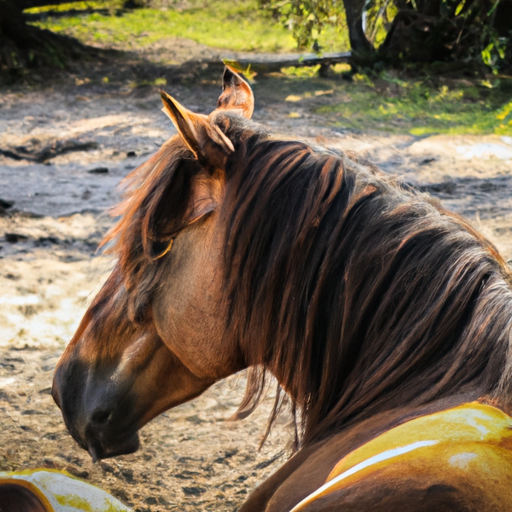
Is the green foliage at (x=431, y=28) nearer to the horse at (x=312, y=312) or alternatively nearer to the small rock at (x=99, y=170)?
the small rock at (x=99, y=170)

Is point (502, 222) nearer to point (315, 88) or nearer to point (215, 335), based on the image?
point (215, 335)

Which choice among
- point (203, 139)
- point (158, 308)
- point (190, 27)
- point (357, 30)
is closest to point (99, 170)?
point (158, 308)

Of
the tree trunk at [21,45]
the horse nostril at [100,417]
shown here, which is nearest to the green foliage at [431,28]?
the tree trunk at [21,45]

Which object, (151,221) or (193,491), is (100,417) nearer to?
(151,221)

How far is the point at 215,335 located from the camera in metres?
1.43

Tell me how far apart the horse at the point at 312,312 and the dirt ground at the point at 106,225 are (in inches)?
9.4

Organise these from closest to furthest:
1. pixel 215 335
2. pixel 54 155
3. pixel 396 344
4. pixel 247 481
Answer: pixel 396 344 < pixel 215 335 < pixel 247 481 < pixel 54 155

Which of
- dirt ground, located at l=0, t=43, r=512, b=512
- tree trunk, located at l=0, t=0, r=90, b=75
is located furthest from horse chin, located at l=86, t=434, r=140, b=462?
tree trunk, located at l=0, t=0, r=90, b=75

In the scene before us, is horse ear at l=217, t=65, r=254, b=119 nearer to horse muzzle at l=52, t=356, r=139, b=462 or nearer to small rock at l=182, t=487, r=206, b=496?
horse muzzle at l=52, t=356, r=139, b=462

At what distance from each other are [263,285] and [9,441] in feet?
4.91

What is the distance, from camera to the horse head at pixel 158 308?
1410mm

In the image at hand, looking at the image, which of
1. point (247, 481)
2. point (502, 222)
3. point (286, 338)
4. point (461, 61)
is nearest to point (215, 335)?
point (286, 338)

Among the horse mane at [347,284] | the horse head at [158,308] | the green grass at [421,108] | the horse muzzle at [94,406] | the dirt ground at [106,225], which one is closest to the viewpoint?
the horse mane at [347,284]

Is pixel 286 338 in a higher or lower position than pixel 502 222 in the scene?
higher
